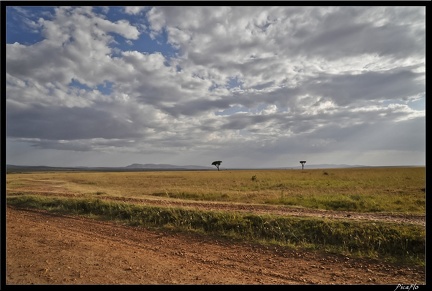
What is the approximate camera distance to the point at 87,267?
802cm

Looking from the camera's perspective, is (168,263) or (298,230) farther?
(298,230)

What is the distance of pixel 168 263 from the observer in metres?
8.61

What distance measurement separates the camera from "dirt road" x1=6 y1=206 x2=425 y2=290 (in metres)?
7.58

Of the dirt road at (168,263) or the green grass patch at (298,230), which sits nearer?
the dirt road at (168,263)

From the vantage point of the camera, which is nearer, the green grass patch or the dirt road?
the dirt road

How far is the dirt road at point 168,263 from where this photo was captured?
7.58 m

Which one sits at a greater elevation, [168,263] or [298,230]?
[298,230]

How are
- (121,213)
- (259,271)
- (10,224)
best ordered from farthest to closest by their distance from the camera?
1. (121,213)
2. (10,224)
3. (259,271)
